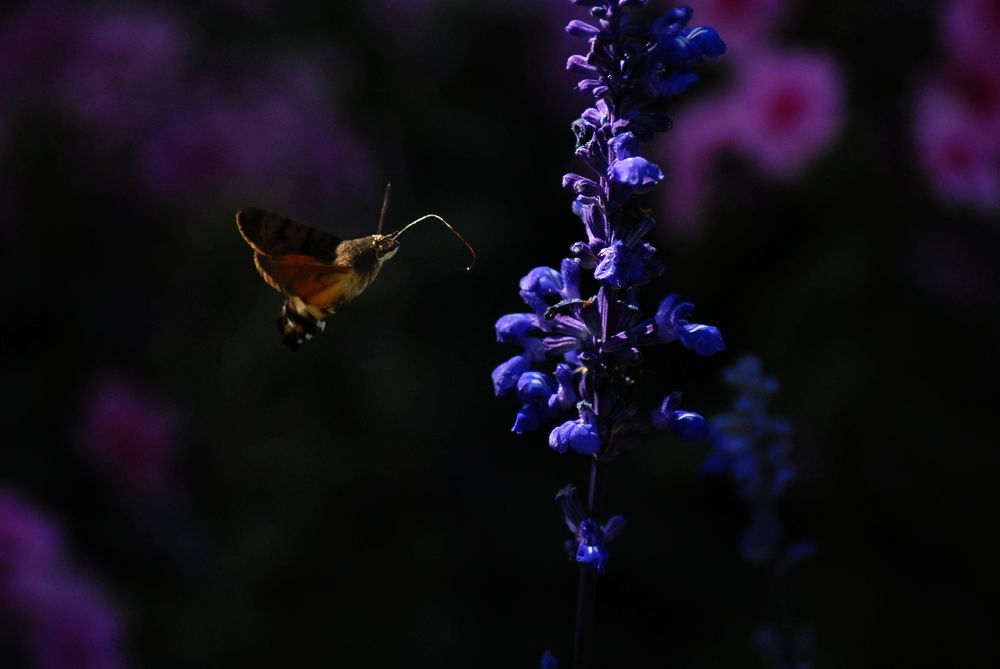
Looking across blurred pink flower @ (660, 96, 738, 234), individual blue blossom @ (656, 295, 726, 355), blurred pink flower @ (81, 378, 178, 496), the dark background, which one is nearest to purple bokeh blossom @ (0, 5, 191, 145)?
the dark background

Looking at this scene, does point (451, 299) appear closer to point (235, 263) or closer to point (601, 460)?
point (235, 263)

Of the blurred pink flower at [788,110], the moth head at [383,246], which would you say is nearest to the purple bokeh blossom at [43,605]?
the moth head at [383,246]

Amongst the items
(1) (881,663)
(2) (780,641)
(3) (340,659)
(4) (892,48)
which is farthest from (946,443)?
(3) (340,659)

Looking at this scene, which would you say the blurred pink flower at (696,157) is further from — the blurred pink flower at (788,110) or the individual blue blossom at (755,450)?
the individual blue blossom at (755,450)

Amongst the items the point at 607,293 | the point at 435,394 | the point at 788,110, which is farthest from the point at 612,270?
the point at 435,394

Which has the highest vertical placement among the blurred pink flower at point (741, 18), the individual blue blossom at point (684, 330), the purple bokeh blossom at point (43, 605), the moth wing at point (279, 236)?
the blurred pink flower at point (741, 18)

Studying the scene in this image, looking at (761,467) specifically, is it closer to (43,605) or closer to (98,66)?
(43,605)
